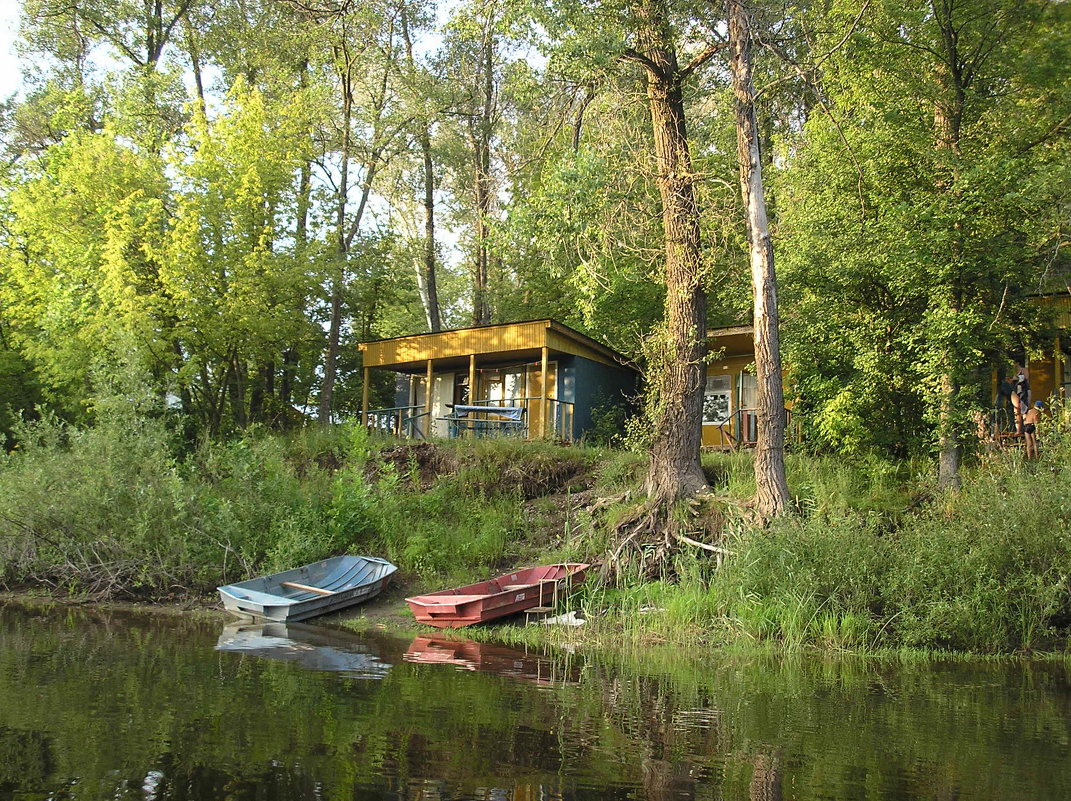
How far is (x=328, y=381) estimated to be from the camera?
86.1 ft

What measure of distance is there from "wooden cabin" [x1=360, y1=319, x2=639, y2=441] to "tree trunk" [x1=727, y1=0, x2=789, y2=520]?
8701 millimetres

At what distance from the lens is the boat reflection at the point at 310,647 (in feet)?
29.5

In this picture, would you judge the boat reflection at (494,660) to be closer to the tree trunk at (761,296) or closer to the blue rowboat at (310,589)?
the blue rowboat at (310,589)

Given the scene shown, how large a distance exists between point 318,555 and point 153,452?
12.6 feet

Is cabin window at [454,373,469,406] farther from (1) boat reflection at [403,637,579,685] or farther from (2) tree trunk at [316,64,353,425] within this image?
(1) boat reflection at [403,637,579,685]

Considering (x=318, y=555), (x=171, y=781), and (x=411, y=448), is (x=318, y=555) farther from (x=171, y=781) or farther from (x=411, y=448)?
(x=171, y=781)

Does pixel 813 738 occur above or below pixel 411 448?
below

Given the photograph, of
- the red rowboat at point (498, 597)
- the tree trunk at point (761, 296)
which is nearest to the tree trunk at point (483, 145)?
the tree trunk at point (761, 296)

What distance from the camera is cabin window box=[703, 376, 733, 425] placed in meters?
24.0

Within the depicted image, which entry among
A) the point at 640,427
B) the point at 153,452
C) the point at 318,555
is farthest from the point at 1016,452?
the point at 153,452

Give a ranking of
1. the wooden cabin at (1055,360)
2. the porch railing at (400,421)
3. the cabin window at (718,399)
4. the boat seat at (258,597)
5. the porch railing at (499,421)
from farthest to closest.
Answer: the porch railing at (400,421), the cabin window at (718,399), the porch railing at (499,421), the wooden cabin at (1055,360), the boat seat at (258,597)

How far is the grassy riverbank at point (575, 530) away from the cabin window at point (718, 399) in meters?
6.81

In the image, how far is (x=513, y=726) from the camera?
20.9ft

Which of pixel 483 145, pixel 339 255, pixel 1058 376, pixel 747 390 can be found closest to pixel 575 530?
pixel 747 390
